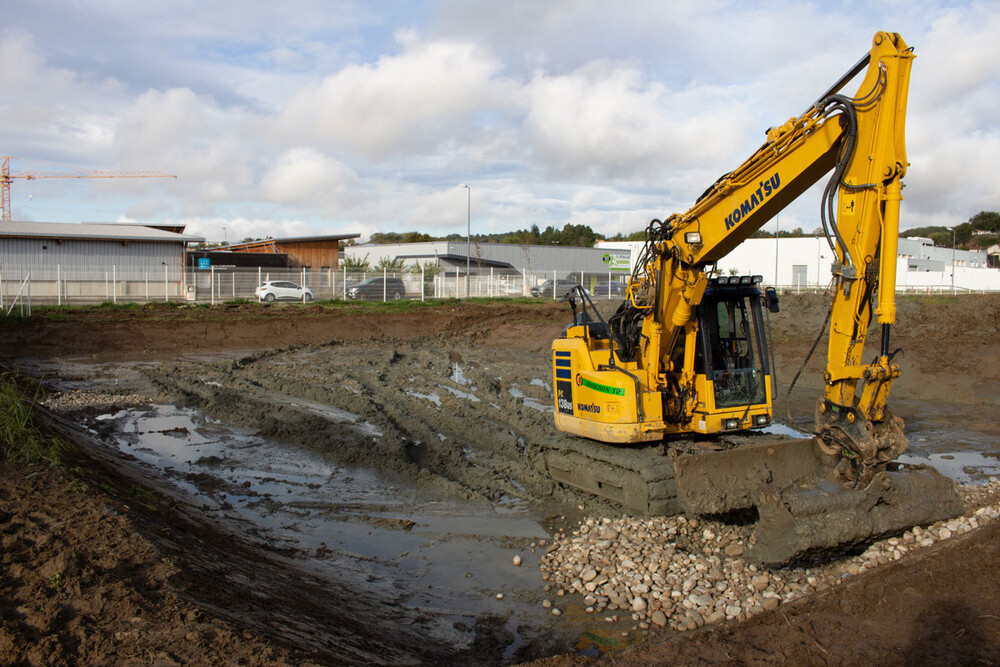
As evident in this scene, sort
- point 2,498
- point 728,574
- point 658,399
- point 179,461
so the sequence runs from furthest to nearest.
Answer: point 179,461
point 658,399
point 728,574
point 2,498

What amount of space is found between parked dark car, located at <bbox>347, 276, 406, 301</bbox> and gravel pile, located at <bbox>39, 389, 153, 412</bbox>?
22517mm

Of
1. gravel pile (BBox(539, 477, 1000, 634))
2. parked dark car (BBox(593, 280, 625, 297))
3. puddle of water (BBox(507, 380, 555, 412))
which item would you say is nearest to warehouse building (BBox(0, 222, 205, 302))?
puddle of water (BBox(507, 380, 555, 412))

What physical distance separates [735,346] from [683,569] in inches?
117

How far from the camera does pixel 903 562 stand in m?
5.83

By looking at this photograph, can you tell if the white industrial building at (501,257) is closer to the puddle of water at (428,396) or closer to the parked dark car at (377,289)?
the parked dark car at (377,289)

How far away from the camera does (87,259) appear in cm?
3716

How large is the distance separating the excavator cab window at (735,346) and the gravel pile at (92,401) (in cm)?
1097

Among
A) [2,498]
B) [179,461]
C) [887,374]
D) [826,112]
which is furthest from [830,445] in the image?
[179,461]

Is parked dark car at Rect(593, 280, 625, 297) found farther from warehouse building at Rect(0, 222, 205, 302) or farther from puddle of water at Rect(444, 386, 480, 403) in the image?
puddle of water at Rect(444, 386, 480, 403)

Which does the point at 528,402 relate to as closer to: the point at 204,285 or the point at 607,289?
the point at 204,285

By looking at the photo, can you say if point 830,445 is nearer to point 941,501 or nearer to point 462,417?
point 941,501

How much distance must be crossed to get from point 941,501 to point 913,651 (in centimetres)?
293

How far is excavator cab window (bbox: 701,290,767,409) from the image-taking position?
798 cm

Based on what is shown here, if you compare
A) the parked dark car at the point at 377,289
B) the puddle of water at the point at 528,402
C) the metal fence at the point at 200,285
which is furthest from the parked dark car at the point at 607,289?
the puddle of water at the point at 528,402
